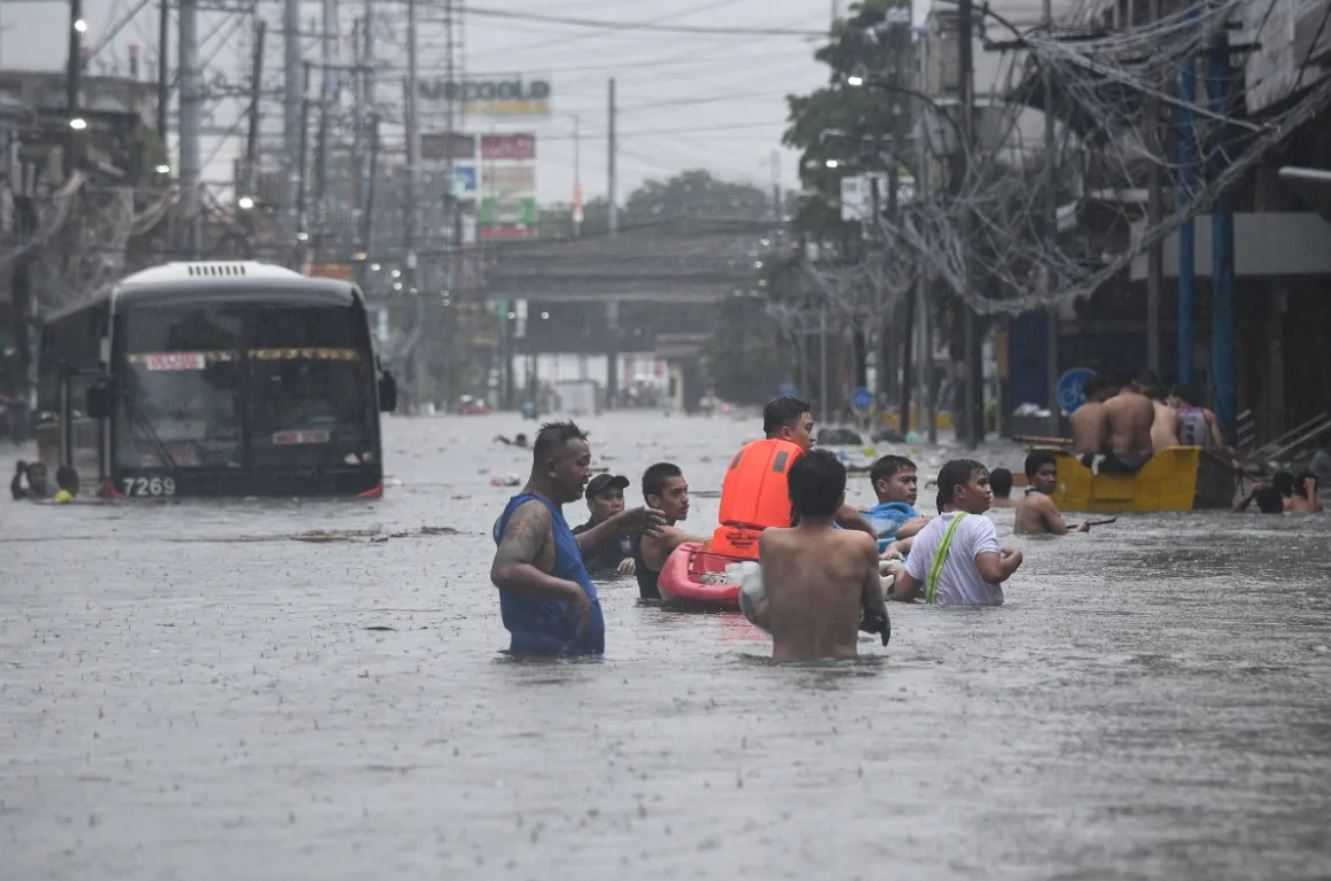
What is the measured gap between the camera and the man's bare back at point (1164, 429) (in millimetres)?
30766

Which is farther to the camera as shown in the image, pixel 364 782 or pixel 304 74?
pixel 304 74

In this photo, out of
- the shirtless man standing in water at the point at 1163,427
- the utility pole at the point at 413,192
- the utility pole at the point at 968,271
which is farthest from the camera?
the utility pole at the point at 413,192

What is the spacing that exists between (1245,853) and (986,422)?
71706 mm

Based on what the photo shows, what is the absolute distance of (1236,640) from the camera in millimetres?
14586

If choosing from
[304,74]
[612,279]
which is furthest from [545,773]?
[612,279]

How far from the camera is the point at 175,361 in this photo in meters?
35.5

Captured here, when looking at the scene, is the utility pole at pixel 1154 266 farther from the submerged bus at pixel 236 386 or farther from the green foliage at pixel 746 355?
the green foliage at pixel 746 355

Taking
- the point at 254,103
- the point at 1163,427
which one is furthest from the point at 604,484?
the point at 254,103

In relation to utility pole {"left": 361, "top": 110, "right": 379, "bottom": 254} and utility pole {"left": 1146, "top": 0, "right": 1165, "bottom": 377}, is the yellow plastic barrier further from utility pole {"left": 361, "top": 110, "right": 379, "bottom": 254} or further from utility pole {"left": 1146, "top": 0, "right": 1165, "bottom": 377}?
utility pole {"left": 361, "top": 110, "right": 379, "bottom": 254}

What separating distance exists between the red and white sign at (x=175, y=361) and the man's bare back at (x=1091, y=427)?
456 inches

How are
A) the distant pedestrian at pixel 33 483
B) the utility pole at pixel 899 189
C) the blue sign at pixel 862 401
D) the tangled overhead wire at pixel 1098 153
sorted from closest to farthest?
the distant pedestrian at pixel 33 483, the tangled overhead wire at pixel 1098 153, the utility pole at pixel 899 189, the blue sign at pixel 862 401

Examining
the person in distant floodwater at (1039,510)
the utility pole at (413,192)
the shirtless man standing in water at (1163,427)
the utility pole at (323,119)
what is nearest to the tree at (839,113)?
the utility pole at (323,119)

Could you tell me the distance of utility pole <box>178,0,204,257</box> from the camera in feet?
240

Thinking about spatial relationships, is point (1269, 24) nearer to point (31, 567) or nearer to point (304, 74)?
point (31, 567)
